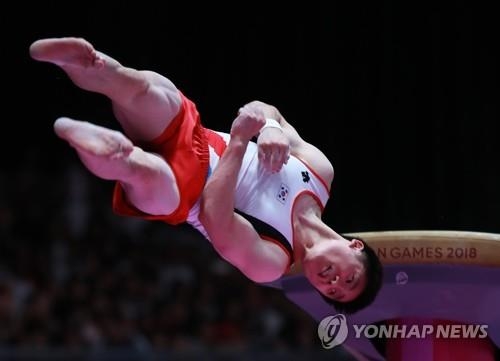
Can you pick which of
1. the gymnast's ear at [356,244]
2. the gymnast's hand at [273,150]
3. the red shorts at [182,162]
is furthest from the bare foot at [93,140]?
the gymnast's ear at [356,244]

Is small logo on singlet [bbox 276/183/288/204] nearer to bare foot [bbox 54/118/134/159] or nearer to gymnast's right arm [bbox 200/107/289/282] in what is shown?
gymnast's right arm [bbox 200/107/289/282]

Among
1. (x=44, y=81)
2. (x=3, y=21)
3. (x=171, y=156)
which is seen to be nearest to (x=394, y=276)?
(x=171, y=156)

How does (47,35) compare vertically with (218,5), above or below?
below

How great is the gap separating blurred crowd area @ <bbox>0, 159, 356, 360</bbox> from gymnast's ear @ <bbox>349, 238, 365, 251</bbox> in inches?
102

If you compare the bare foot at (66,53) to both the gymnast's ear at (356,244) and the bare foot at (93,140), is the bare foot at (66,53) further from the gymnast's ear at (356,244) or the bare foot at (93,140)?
the gymnast's ear at (356,244)

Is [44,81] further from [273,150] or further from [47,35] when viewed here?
[273,150]

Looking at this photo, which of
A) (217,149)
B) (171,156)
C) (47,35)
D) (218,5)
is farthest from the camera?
(218,5)

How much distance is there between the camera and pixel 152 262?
7.29 metres

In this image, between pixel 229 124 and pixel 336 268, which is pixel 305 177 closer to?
pixel 336 268

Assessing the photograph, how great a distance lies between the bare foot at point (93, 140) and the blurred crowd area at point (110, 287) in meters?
3.03

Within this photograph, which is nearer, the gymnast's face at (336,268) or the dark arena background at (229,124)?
the gymnast's face at (336,268)

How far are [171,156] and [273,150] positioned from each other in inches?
14.1

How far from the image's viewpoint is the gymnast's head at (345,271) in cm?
353

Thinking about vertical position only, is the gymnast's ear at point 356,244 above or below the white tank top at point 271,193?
below
